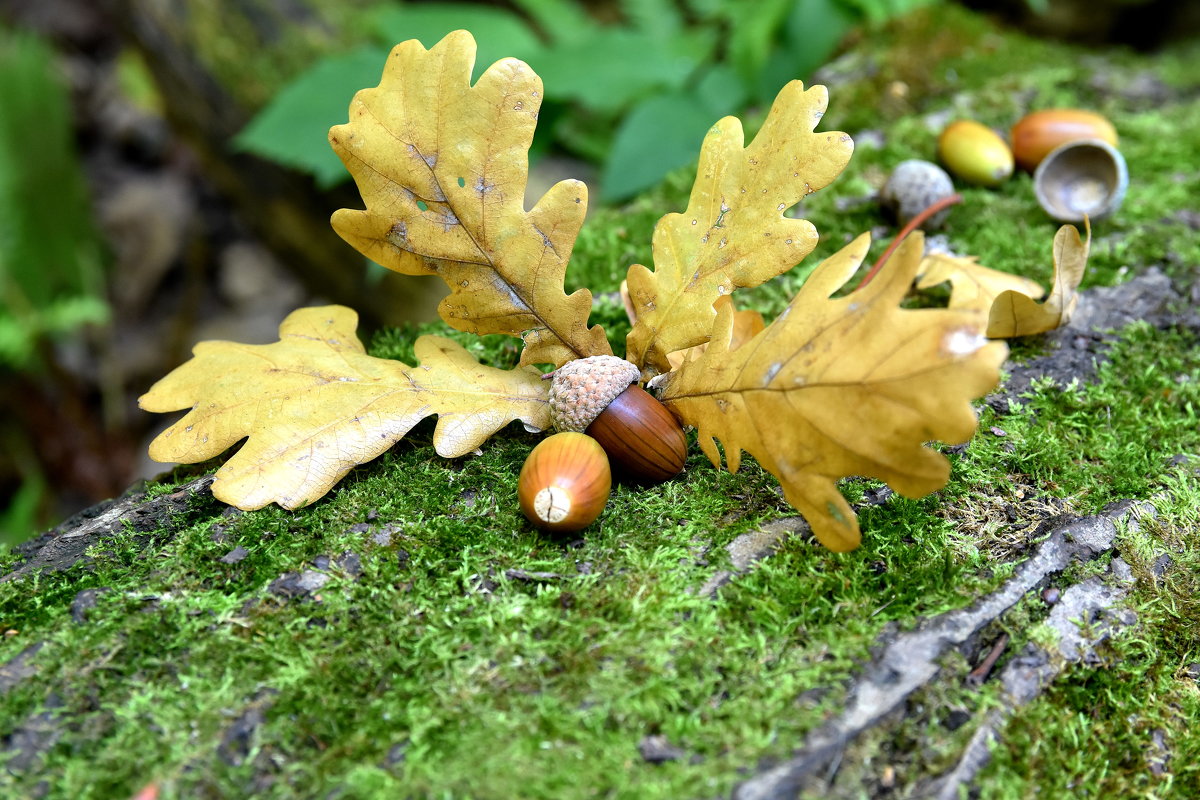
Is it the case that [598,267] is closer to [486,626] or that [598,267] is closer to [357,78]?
[486,626]

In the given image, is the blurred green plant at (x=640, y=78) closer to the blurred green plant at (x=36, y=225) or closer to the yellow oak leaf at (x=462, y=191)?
the yellow oak leaf at (x=462, y=191)

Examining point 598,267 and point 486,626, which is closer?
point 486,626

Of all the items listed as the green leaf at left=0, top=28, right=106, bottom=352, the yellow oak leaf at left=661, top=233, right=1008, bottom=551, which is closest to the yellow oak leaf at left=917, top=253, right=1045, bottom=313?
the yellow oak leaf at left=661, top=233, right=1008, bottom=551

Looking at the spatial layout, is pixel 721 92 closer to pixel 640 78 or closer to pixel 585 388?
pixel 640 78

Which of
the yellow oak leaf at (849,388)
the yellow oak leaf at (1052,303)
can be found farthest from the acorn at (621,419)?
the yellow oak leaf at (1052,303)

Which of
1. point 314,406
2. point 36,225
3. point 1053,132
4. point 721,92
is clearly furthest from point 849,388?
point 36,225

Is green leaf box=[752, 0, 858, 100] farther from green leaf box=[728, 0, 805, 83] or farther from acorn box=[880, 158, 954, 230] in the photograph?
acorn box=[880, 158, 954, 230]

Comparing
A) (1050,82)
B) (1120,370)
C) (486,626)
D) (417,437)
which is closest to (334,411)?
(417,437)
